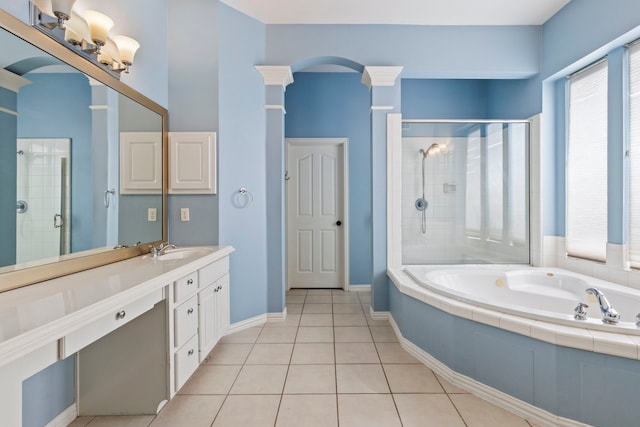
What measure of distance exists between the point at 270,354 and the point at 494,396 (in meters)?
1.43

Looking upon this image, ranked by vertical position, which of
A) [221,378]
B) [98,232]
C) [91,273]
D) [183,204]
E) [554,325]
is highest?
[183,204]

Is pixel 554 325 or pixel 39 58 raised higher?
pixel 39 58

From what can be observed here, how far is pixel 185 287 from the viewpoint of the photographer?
1682 millimetres

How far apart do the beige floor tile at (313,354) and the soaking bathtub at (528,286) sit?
0.86 meters

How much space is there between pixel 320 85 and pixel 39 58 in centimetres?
288

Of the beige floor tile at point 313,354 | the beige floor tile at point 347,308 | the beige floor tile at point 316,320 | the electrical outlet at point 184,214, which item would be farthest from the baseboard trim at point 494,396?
the electrical outlet at point 184,214

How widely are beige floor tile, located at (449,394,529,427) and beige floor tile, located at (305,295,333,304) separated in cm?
184

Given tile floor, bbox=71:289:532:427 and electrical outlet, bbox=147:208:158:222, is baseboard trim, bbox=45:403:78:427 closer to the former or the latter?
tile floor, bbox=71:289:532:427

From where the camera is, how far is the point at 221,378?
6.12 ft

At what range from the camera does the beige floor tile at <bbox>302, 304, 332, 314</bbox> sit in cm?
303

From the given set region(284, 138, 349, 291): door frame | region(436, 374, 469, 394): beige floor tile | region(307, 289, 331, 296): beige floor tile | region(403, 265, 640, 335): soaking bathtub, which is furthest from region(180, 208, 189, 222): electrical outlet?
region(436, 374, 469, 394): beige floor tile

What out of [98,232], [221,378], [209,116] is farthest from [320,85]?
[221,378]

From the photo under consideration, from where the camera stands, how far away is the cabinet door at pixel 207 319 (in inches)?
73.1

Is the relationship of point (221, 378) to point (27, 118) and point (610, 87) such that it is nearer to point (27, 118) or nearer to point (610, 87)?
point (27, 118)
